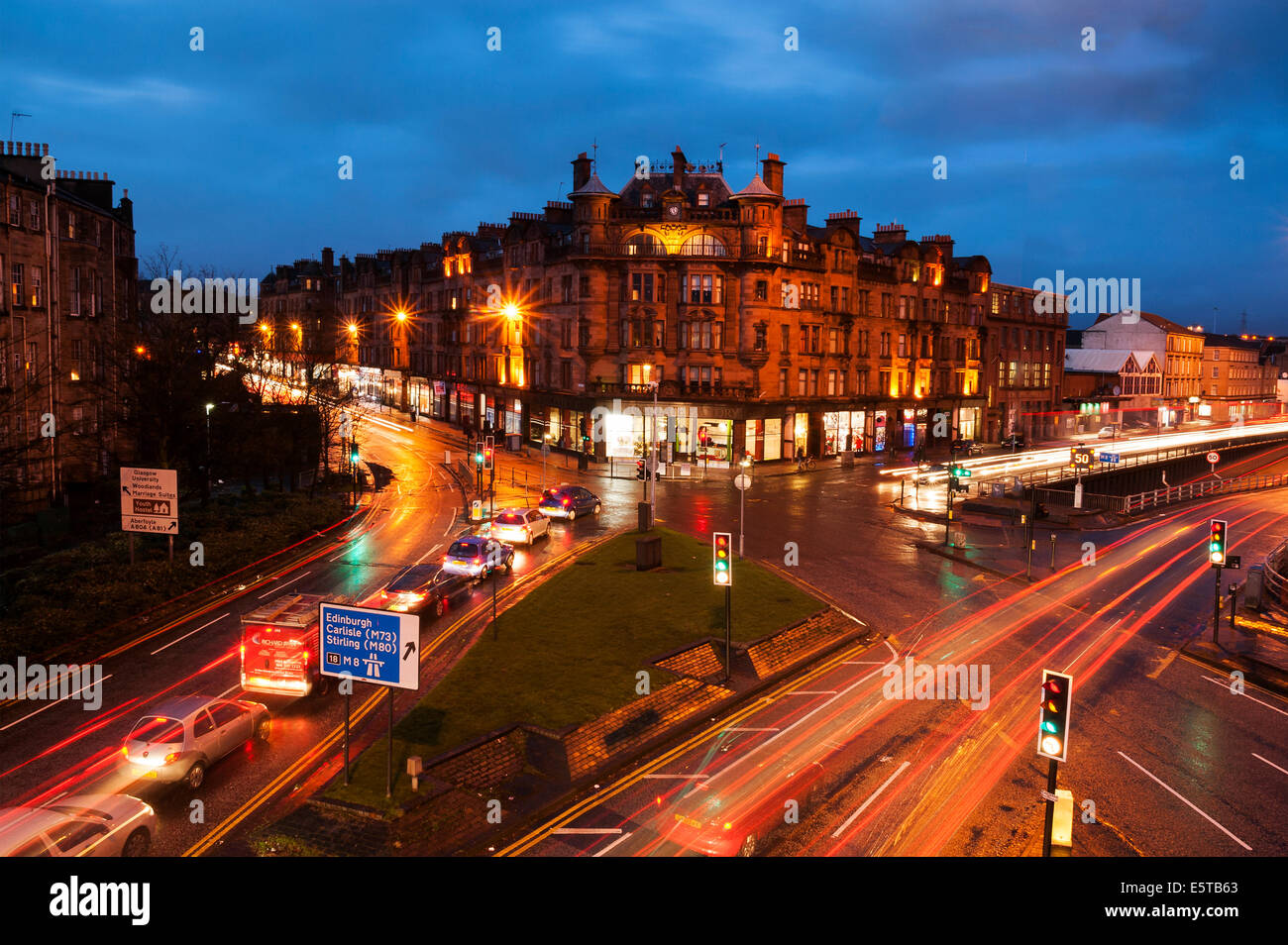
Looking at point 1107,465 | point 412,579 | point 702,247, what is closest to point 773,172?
point 702,247

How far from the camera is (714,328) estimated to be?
62.9 metres

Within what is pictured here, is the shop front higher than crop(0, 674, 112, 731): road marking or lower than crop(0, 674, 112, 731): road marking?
higher

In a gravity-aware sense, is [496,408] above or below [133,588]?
above

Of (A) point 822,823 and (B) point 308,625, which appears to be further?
(B) point 308,625

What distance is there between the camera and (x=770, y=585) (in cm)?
2898

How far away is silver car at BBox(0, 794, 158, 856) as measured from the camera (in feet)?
38.2

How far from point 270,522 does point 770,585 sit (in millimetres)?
19647

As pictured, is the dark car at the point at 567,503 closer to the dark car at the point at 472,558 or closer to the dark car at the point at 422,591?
the dark car at the point at 472,558

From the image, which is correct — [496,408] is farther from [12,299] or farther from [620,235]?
[12,299]

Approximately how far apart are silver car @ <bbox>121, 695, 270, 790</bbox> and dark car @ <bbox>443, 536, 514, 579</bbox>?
41.3ft

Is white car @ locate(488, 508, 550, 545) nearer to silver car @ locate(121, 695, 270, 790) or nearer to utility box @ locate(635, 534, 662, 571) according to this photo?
utility box @ locate(635, 534, 662, 571)

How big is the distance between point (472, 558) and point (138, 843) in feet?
55.3

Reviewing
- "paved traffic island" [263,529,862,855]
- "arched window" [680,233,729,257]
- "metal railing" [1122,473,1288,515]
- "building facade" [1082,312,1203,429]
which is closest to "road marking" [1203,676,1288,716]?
"paved traffic island" [263,529,862,855]

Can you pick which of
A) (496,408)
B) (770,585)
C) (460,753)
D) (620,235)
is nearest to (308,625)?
(460,753)
